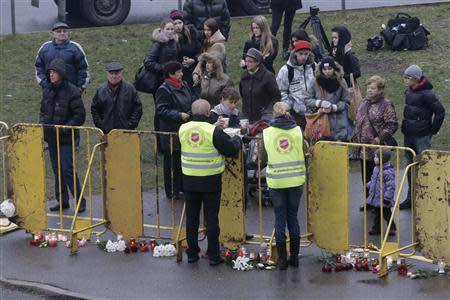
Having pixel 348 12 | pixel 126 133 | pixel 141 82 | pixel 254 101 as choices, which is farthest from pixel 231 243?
pixel 348 12

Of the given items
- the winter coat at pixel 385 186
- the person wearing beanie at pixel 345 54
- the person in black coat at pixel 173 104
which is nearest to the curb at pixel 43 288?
the person in black coat at pixel 173 104

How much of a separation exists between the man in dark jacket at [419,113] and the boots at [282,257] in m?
2.24

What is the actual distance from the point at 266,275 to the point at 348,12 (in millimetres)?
12766

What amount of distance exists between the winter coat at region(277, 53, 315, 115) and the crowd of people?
0.04 feet

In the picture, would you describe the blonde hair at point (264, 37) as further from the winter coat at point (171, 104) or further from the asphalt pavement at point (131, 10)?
the asphalt pavement at point (131, 10)

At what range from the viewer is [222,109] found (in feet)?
44.7

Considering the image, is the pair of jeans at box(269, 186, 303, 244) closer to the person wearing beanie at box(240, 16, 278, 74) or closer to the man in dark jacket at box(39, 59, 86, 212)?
the man in dark jacket at box(39, 59, 86, 212)

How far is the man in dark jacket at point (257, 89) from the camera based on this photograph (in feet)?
48.3

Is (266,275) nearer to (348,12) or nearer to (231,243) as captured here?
(231,243)

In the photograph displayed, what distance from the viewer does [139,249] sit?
13031 millimetres

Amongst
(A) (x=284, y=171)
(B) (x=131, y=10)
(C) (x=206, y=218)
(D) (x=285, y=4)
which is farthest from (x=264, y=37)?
(B) (x=131, y=10)

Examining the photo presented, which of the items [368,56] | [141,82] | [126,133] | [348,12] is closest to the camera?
[126,133]

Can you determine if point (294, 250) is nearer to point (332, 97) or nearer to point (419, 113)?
point (419, 113)

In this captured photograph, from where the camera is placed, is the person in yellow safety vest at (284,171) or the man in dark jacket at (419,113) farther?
the man in dark jacket at (419,113)
